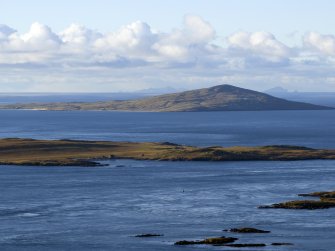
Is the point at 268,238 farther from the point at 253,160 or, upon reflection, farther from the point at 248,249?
the point at 253,160

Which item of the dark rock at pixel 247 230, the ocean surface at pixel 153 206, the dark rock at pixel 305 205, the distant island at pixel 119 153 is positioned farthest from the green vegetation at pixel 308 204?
the distant island at pixel 119 153

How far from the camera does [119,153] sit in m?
179

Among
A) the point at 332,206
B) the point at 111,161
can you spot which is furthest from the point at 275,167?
the point at 332,206

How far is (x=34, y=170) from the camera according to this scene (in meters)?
150

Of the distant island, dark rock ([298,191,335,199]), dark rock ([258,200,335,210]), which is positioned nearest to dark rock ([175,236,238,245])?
dark rock ([258,200,335,210])

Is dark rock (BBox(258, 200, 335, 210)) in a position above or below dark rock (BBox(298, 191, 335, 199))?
below

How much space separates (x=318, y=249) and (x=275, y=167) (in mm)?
75282

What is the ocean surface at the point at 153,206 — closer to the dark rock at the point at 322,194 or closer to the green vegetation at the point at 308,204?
the green vegetation at the point at 308,204

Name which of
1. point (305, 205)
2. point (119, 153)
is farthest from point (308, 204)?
point (119, 153)

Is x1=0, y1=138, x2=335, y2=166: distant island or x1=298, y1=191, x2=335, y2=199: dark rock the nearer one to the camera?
x1=298, y1=191, x2=335, y2=199: dark rock

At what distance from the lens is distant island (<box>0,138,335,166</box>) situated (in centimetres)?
16800

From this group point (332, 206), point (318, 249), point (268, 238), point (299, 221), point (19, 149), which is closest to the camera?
point (318, 249)

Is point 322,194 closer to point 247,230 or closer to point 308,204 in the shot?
point 308,204

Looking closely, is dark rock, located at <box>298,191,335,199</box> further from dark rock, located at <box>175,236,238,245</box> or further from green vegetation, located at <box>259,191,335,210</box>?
dark rock, located at <box>175,236,238,245</box>
